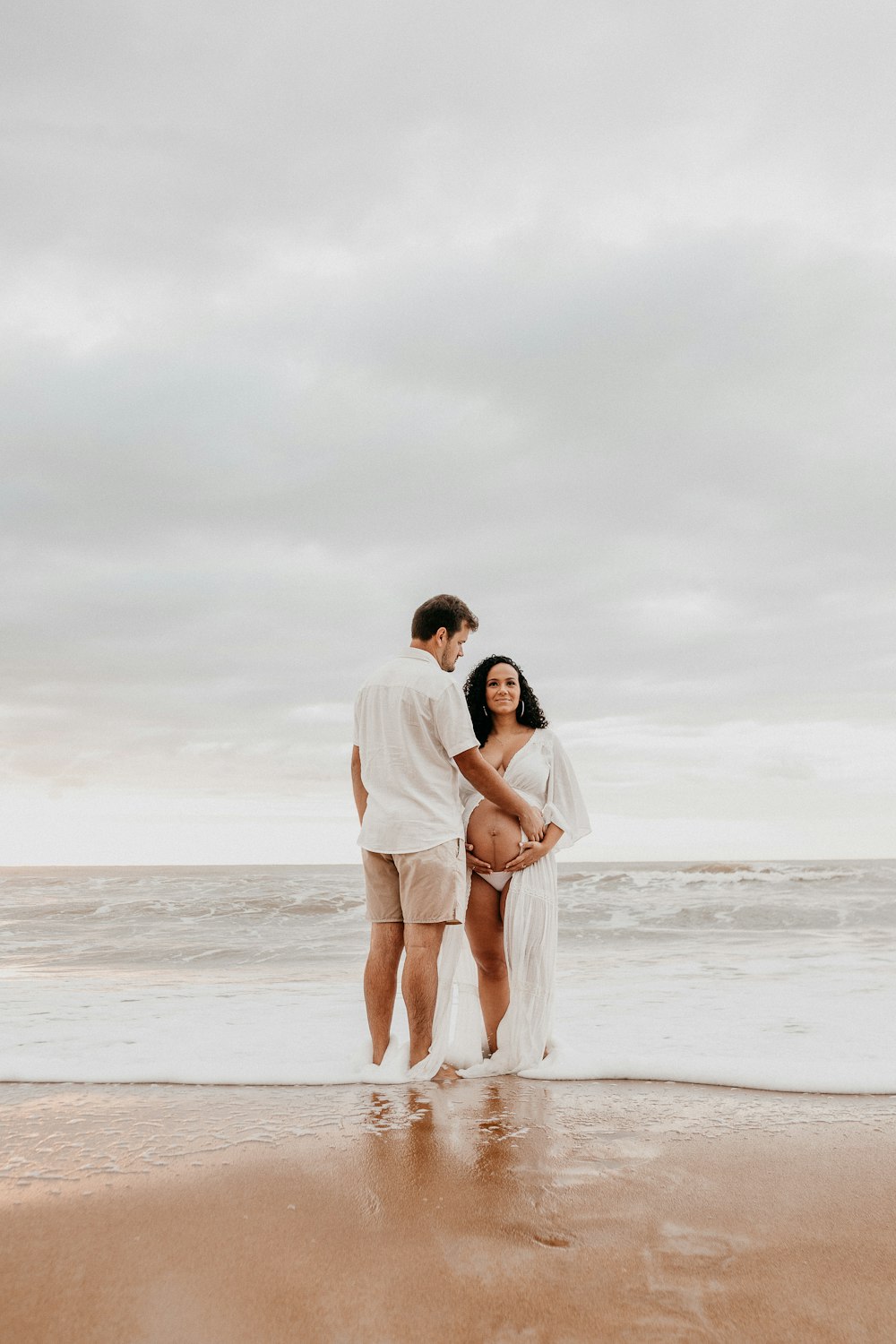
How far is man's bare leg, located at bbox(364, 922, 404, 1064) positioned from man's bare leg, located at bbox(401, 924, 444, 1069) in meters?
0.10

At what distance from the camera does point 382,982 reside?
3746 mm

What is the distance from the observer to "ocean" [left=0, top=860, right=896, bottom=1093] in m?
3.79

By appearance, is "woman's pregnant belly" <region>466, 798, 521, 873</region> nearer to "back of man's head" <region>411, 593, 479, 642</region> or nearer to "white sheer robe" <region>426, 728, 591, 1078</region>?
"white sheer robe" <region>426, 728, 591, 1078</region>

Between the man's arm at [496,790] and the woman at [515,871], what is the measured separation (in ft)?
0.28

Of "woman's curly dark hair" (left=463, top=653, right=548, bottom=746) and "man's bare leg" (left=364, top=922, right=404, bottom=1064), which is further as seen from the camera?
"woman's curly dark hair" (left=463, top=653, right=548, bottom=746)

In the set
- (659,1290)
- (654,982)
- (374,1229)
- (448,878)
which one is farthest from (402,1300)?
(654,982)

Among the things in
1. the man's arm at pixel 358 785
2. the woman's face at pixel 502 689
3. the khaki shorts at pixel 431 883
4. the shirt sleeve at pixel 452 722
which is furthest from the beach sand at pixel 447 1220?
the woman's face at pixel 502 689

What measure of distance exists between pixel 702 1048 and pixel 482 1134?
5.89 ft

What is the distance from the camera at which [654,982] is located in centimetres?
659

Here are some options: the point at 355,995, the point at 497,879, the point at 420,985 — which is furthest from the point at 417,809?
the point at 355,995

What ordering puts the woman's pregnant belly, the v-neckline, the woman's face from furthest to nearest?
the woman's face
the v-neckline
the woman's pregnant belly

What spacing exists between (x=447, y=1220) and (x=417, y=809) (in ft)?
5.38

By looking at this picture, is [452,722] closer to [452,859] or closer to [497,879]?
[452,859]

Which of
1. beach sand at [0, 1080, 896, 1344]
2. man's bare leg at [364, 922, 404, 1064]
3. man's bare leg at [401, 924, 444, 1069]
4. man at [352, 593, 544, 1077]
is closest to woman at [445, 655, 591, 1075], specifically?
man at [352, 593, 544, 1077]
